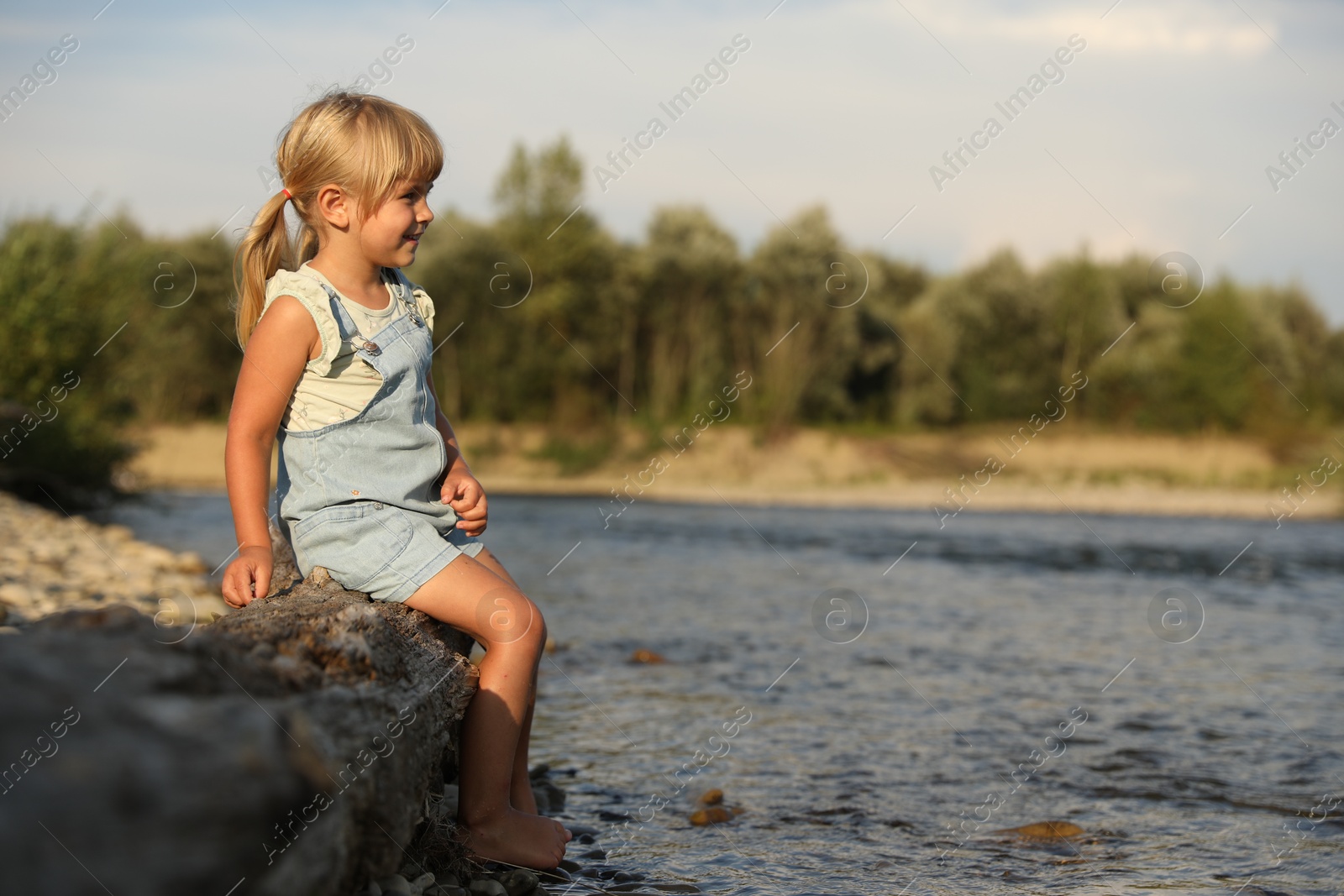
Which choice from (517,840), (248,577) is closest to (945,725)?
(517,840)

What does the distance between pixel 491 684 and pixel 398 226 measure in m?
1.26

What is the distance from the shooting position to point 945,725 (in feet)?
19.7

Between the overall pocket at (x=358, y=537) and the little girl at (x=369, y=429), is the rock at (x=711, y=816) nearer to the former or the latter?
the little girl at (x=369, y=429)

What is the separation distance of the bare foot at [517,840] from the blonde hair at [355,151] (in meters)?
1.52

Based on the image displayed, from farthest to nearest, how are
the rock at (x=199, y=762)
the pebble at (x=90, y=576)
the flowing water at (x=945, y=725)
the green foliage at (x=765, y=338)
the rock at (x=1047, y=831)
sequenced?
the green foliage at (x=765, y=338), the pebble at (x=90, y=576), the rock at (x=1047, y=831), the flowing water at (x=945, y=725), the rock at (x=199, y=762)

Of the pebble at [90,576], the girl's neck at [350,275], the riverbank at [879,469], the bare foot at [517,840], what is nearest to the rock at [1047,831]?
the bare foot at [517,840]

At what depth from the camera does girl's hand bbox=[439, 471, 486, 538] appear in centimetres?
319

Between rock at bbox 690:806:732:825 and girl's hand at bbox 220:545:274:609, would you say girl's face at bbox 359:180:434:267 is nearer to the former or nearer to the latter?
girl's hand at bbox 220:545:274:609

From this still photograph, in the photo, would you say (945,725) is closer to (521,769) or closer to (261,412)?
(521,769)

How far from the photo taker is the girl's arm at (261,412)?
2.77 meters

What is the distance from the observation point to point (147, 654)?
1.77 metres

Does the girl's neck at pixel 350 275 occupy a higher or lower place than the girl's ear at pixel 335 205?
lower

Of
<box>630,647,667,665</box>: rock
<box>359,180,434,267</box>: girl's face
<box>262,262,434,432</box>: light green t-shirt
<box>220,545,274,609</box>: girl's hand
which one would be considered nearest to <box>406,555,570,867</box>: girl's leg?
<box>220,545,274,609</box>: girl's hand

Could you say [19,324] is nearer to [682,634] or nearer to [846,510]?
[682,634]
